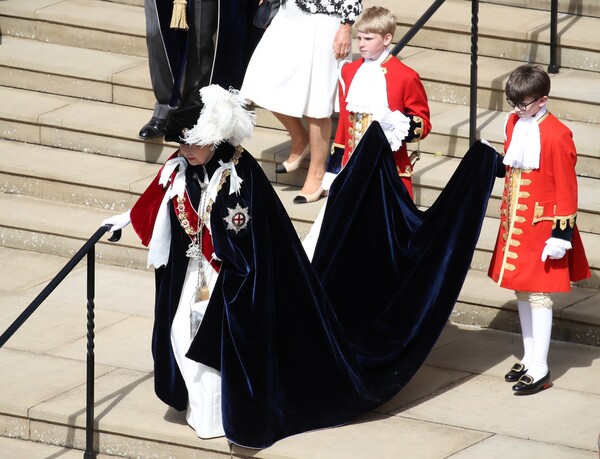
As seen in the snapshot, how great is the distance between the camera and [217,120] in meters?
6.60

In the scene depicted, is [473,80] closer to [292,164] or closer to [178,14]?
[292,164]

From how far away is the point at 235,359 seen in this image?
A: 6750 mm

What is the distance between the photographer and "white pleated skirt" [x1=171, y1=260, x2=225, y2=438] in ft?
22.4

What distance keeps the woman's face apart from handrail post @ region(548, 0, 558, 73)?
402cm

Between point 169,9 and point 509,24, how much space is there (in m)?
2.53

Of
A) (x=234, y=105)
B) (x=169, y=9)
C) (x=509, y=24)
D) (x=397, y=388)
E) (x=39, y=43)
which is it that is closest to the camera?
Answer: (x=234, y=105)

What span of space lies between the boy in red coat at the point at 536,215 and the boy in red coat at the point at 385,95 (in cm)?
61

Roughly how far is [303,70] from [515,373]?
8.40ft

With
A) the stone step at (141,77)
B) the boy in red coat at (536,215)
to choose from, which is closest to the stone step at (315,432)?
the boy in red coat at (536,215)

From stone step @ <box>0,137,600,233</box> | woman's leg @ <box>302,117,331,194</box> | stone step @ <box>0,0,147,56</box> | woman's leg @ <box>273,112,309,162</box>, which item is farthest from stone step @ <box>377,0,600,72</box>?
stone step @ <box>0,0,147,56</box>

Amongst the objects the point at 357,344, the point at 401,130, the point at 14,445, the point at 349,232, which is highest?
the point at 401,130

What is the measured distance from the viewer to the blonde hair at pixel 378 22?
7.62 m

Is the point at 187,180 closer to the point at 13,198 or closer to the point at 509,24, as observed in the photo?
the point at 13,198

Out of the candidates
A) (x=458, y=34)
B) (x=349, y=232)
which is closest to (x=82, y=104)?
(x=458, y=34)
